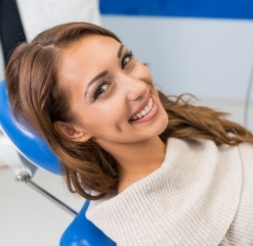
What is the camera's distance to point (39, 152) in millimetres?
938

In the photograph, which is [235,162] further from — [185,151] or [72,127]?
[72,127]

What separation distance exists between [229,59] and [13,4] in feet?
3.41

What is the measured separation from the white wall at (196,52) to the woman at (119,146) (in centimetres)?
98

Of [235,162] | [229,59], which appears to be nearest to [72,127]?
[235,162]

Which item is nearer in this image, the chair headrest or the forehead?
the forehead

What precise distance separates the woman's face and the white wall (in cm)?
102

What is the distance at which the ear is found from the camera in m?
0.86

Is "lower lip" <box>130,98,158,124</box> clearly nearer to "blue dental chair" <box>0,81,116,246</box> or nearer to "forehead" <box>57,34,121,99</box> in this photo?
"forehead" <box>57,34,121,99</box>

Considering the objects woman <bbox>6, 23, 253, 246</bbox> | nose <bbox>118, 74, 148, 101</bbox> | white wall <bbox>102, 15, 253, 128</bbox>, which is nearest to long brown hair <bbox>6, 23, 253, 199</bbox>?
woman <bbox>6, 23, 253, 246</bbox>

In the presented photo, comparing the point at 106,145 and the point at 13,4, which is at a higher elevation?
the point at 13,4

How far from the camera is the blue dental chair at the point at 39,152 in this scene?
2.89ft

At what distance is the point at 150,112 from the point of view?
0.81 m

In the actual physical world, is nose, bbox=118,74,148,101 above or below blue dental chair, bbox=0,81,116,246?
above

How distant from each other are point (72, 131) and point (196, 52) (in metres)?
1.15
